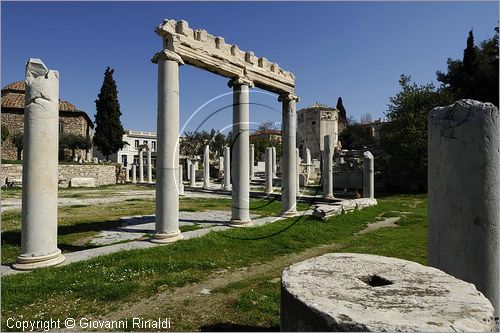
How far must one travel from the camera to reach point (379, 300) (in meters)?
2.95

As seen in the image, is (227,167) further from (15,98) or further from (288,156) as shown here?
(15,98)

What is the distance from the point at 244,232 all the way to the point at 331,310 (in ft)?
23.4

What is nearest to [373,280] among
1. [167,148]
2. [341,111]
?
[167,148]

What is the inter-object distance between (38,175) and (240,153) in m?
5.98

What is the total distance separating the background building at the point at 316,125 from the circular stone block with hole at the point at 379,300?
177ft

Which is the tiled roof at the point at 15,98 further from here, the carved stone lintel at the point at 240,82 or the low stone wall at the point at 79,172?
the carved stone lintel at the point at 240,82

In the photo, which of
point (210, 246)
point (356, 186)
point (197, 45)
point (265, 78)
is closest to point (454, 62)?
point (356, 186)

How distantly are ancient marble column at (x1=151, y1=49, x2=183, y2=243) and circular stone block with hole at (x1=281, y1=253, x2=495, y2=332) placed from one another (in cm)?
544

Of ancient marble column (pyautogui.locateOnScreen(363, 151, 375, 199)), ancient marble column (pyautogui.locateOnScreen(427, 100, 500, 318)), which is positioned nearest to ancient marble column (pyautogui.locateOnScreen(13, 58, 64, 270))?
ancient marble column (pyautogui.locateOnScreen(427, 100, 500, 318))

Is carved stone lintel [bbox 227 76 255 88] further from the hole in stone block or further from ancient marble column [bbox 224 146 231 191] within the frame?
ancient marble column [bbox 224 146 231 191]

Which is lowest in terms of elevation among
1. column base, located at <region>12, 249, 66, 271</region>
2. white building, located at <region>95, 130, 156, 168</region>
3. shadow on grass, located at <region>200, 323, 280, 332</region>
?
shadow on grass, located at <region>200, 323, 280, 332</region>

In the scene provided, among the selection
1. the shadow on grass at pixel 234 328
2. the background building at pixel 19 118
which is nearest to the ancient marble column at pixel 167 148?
the shadow on grass at pixel 234 328

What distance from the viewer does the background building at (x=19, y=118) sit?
44.1 m

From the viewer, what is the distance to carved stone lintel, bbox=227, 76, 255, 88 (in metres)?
11.0
